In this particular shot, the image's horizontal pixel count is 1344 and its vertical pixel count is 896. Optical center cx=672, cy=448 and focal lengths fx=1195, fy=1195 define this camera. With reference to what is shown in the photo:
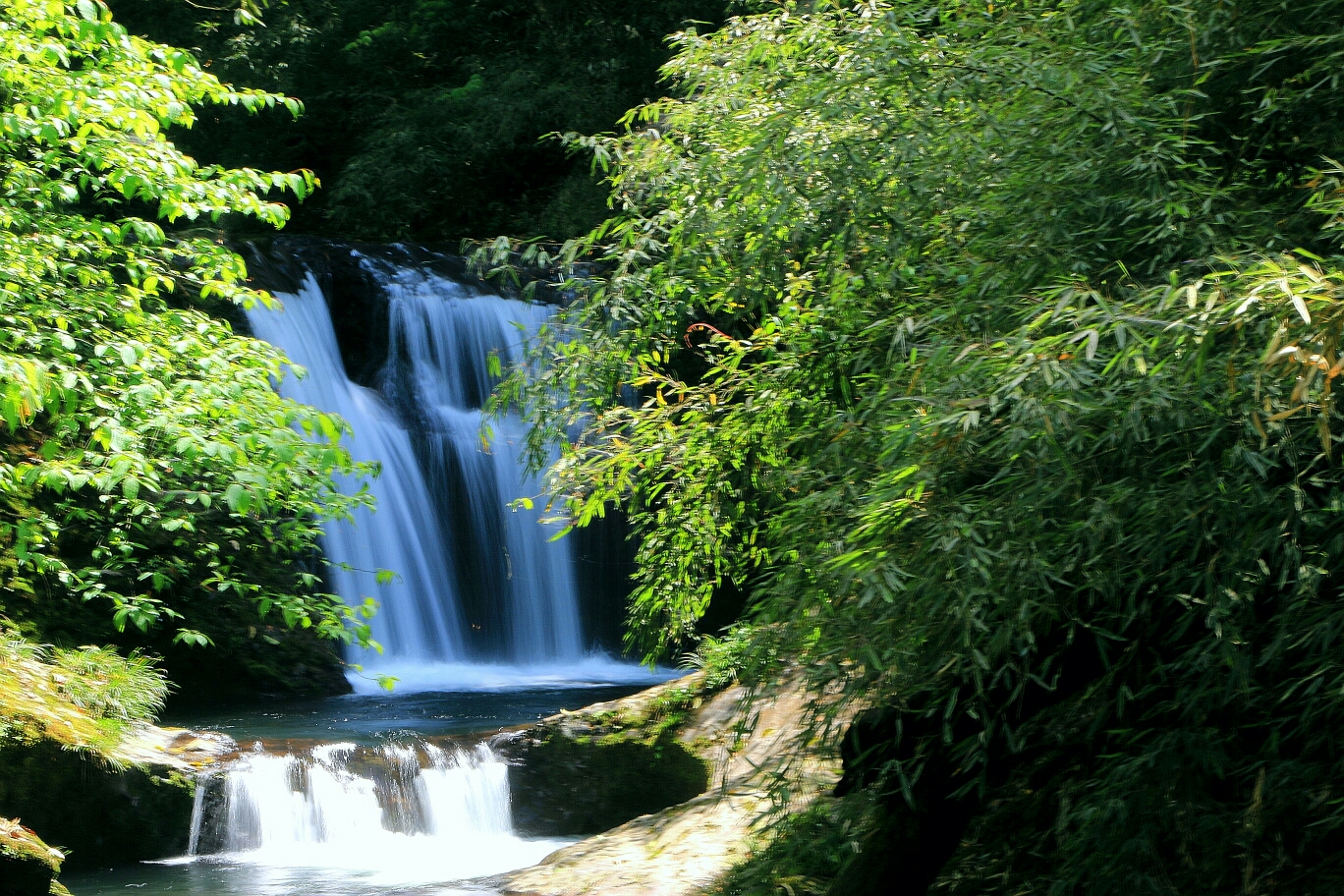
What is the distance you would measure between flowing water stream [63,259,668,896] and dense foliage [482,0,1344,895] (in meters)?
2.00

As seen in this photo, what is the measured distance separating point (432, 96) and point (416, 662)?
9.97m

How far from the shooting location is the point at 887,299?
165 inches

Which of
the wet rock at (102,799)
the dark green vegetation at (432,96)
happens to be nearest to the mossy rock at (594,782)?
the wet rock at (102,799)

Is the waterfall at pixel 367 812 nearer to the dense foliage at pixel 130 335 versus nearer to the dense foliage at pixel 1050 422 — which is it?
the dense foliage at pixel 130 335

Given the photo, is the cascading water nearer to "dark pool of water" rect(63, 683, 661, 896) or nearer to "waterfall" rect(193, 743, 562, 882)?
"dark pool of water" rect(63, 683, 661, 896)

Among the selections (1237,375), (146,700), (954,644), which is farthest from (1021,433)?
(146,700)

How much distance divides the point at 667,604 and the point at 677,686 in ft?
8.31

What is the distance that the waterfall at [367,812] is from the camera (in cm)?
700

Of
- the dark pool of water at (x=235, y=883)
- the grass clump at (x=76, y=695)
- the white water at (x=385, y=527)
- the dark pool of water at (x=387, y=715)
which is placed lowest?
the dark pool of water at (x=235, y=883)

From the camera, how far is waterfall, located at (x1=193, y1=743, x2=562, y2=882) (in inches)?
276

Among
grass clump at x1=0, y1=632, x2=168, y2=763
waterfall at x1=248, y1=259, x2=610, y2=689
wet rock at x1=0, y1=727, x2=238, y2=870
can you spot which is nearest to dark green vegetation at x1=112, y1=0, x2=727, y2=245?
waterfall at x1=248, y1=259, x2=610, y2=689

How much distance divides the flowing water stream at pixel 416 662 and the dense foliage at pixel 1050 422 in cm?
200

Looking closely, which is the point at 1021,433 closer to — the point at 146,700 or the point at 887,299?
the point at 887,299

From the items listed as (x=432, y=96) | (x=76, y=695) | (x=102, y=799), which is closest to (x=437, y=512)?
(x=76, y=695)
